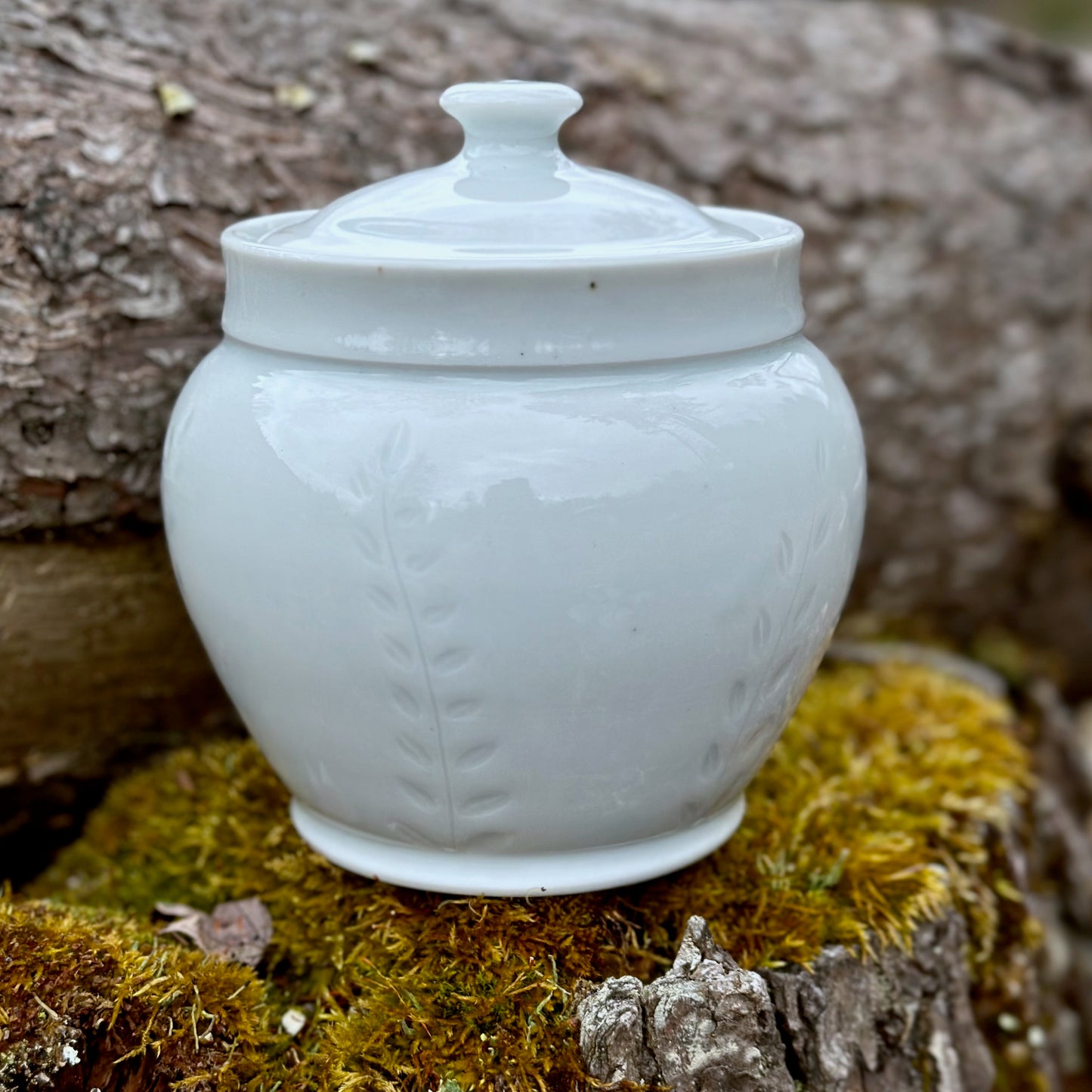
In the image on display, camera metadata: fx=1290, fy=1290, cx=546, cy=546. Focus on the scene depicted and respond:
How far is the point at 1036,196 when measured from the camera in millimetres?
2596

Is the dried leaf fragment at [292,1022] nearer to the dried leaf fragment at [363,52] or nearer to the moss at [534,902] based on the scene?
the moss at [534,902]

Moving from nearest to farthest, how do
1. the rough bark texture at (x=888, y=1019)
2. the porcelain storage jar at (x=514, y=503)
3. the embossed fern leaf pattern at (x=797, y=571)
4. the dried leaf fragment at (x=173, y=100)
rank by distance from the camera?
1. the porcelain storage jar at (x=514, y=503)
2. the embossed fern leaf pattern at (x=797, y=571)
3. the rough bark texture at (x=888, y=1019)
4. the dried leaf fragment at (x=173, y=100)

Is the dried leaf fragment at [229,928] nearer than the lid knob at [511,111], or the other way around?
the lid knob at [511,111]

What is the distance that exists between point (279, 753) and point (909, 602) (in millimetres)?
1734

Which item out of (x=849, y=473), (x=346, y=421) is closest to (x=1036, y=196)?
(x=849, y=473)

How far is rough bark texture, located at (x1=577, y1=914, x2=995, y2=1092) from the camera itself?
134 centimetres

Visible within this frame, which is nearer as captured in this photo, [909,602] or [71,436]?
[71,436]

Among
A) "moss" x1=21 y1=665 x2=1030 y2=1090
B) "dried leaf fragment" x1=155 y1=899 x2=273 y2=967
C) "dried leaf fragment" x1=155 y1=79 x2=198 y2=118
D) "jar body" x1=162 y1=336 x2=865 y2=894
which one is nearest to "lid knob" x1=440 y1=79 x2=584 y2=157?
"jar body" x1=162 y1=336 x2=865 y2=894

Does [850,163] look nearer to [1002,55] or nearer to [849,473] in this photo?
[1002,55]

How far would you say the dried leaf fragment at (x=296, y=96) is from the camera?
6.38 ft

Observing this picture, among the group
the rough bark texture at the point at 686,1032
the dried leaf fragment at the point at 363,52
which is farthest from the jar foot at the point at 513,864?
the dried leaf fragment at the point at 363,52

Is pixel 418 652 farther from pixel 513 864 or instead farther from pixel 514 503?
pixel 513 864

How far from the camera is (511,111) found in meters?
1.37

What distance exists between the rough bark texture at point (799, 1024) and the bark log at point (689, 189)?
920 millimetres
